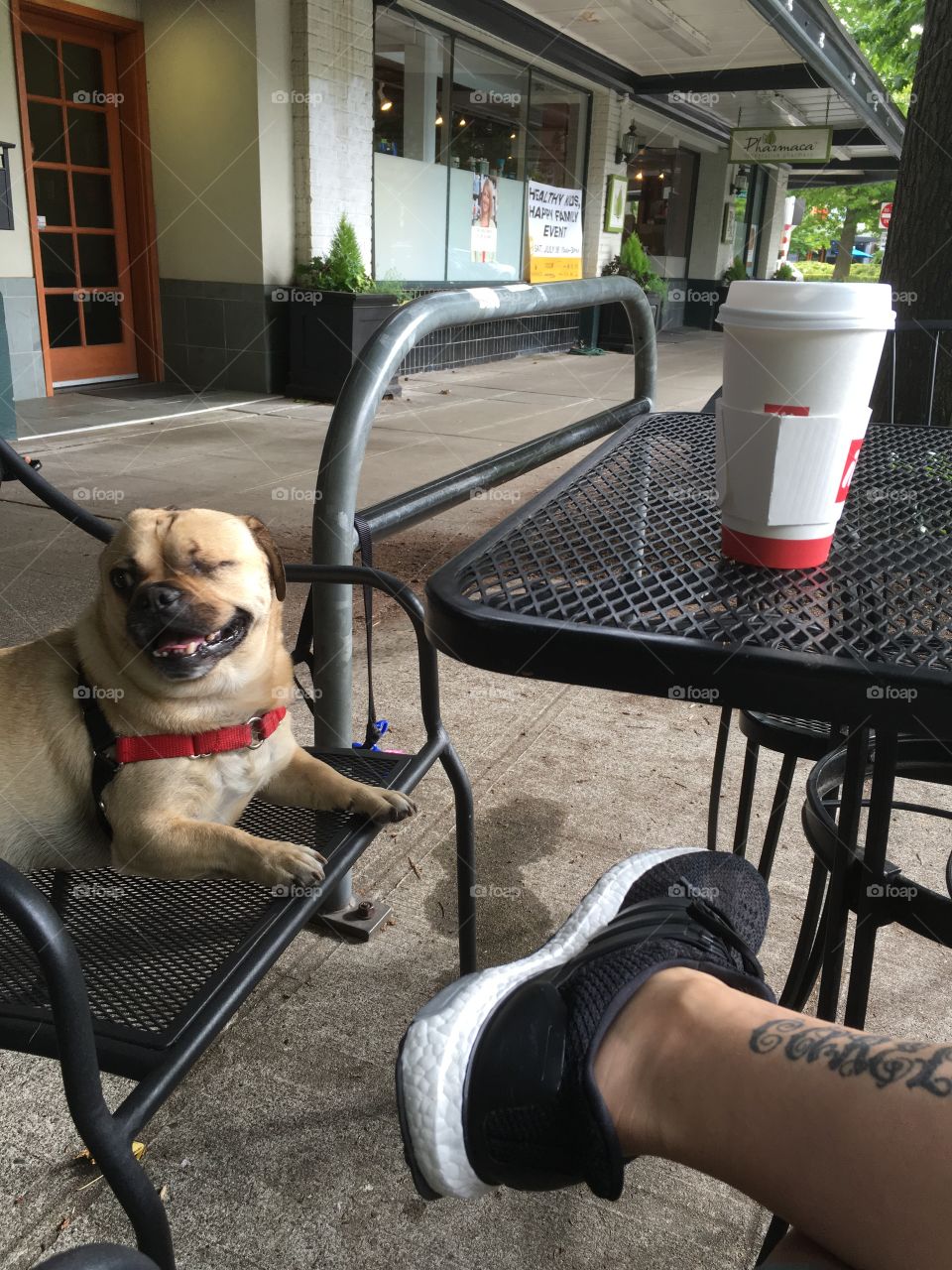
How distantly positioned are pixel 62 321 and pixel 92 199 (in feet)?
4.32

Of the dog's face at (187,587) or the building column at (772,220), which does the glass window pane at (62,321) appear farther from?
the building column at (772,220)

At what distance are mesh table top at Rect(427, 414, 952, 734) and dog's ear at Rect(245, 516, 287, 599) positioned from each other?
0.67m

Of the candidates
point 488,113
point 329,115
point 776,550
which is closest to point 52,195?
point 329,115

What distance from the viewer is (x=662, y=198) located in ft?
71.6

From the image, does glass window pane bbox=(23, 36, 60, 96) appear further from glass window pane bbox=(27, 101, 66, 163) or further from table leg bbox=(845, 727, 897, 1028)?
table leg bbox=(845, 727, 897, 1028)

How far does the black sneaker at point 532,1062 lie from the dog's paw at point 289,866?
1.23 feet

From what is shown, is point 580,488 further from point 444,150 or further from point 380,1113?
point 444,150

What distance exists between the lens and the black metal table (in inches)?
38.7

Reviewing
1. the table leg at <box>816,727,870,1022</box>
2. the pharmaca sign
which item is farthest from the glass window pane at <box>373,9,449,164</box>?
the table leg at <box>816,727,870,1022</box>

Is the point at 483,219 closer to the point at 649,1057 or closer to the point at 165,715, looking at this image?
the point at 165,715

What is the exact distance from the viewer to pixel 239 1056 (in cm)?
207

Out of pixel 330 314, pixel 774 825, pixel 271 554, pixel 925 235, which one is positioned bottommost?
pixel 774 825

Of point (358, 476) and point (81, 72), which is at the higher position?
point (81, 72)

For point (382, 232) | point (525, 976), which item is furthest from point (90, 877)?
point (382, 232)
